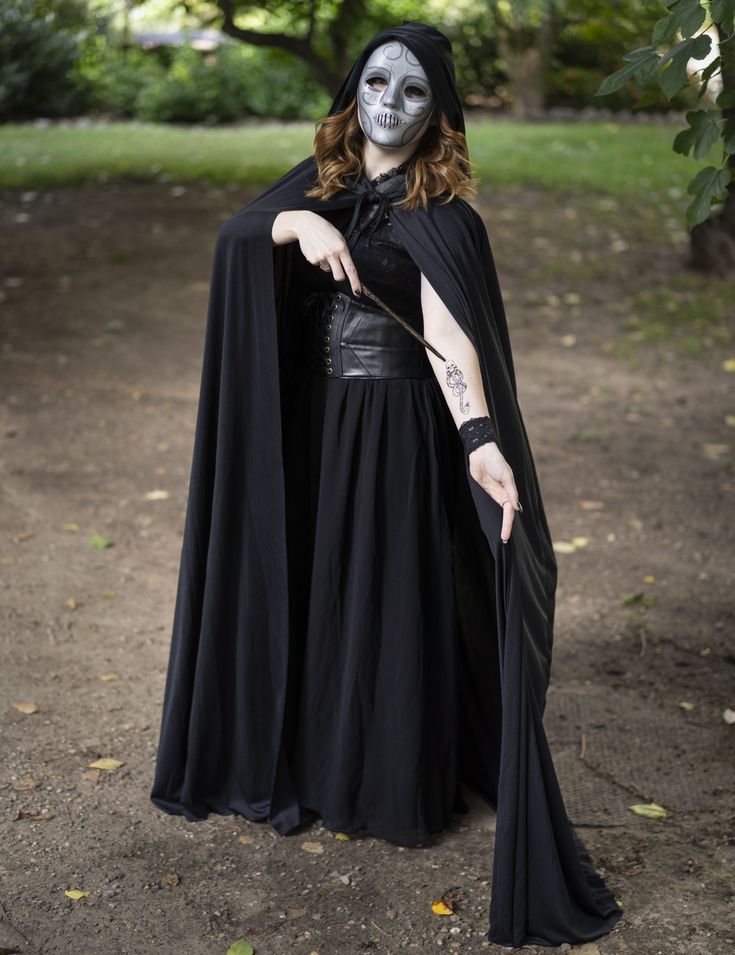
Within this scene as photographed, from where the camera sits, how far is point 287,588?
136 inches

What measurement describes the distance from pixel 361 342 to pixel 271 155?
43.1 ft

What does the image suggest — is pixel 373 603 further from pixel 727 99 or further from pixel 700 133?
pixel 727 99

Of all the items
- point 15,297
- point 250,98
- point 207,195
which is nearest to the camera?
point 15,297

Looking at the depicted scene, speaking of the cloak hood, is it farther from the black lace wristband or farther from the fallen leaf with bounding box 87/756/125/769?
the fallen leaf with bounding box 87/756/125/769

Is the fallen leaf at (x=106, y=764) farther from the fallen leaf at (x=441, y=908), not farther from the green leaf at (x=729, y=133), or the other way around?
the green leaf at (x=729, y=133)

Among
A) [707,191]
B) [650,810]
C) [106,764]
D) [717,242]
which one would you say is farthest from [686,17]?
[717,242]

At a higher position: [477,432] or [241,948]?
[477,432]

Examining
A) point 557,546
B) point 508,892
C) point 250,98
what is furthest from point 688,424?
point 250,98

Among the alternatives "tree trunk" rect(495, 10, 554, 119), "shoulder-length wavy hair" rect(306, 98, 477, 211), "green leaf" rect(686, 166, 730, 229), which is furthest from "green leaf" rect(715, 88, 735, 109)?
"tree trunk" rect(495, 10, 554, 119)

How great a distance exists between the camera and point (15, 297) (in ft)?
32.6

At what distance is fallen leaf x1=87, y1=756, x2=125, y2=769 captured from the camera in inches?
156

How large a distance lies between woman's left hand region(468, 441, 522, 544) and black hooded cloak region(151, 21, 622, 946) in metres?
0.04

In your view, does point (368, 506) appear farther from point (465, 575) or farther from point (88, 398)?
point (88, 398)

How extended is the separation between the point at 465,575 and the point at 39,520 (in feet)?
10.3
